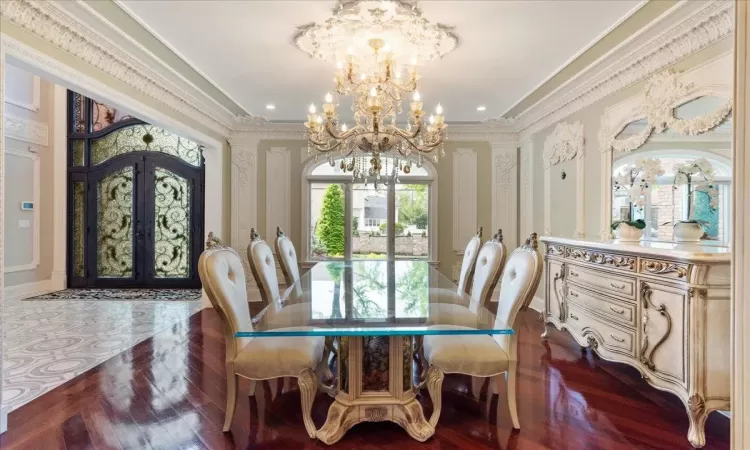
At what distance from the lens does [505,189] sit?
5367 mm

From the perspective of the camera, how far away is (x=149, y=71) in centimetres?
313

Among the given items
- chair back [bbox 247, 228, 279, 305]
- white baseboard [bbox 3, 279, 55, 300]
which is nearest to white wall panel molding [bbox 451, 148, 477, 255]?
chair back [bbox 247, 228, 279, 305]

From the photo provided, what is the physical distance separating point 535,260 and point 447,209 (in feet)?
11.5

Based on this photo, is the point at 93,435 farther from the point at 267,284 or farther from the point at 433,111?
the point at 433,111

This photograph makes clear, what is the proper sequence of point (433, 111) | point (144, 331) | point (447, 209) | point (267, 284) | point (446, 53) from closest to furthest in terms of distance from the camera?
point (267, 284) → point (446, 53) → point (144, 331) → point (433, 111) → point (447, 209)

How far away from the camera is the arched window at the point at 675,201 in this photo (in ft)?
7.58

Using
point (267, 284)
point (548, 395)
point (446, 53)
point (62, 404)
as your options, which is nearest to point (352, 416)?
point (267, 284)

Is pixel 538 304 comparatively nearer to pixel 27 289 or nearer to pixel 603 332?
pixel 603 332

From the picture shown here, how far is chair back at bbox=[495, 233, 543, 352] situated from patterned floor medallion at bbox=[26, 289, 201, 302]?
4.49 meters

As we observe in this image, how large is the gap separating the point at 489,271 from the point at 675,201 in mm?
1406

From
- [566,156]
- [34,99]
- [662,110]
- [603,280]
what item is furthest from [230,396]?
[34,99]

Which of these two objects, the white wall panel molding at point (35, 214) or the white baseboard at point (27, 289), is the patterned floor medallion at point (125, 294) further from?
the white wall panel molding at point (35, 214)

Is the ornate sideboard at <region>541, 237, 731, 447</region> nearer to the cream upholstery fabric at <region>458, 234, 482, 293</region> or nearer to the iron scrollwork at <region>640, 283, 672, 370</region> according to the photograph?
the iron scrollwork at <region>640, 283, 672, 370</region>

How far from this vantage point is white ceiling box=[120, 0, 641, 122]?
2314 mm
